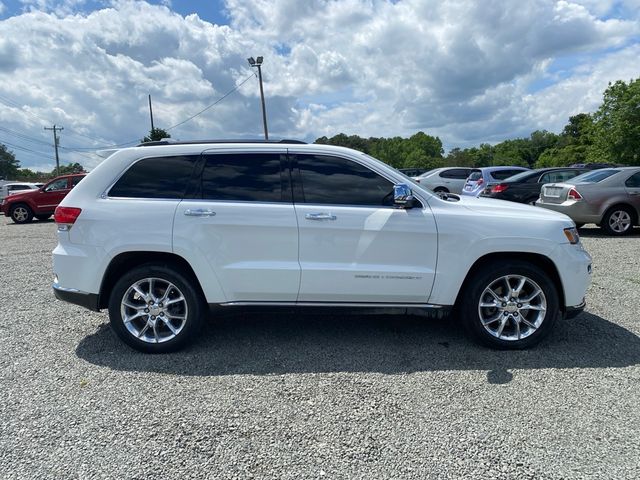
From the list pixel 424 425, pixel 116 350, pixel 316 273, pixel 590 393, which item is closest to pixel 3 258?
pixel 116 350

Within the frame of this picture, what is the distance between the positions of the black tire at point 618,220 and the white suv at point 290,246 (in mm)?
6775

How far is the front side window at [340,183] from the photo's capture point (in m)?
3.80

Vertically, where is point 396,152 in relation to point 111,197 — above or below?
above

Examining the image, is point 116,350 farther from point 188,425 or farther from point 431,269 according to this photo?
point 431,269

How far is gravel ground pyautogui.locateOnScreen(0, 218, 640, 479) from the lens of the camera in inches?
96.3

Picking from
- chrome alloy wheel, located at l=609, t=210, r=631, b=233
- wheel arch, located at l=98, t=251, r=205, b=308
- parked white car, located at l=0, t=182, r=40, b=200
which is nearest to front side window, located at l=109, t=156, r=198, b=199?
wheel arch, located at l=98, t=251, r=205, b=308

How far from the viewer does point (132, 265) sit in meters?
3.88

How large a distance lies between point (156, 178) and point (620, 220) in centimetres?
969

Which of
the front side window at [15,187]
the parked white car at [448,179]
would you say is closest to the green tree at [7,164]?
the front side window at [15,187]

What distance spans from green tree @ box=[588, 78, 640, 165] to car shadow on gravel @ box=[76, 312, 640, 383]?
1691 inches

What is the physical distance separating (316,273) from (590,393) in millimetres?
2210

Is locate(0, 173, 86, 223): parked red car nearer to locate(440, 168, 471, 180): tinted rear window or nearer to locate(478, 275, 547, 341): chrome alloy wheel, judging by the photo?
locate(440, 168, 471, 180): tinted rear window

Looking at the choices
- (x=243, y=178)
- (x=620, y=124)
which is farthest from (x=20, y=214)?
(x=620, y=124)

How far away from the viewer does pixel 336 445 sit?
2.59 metres
